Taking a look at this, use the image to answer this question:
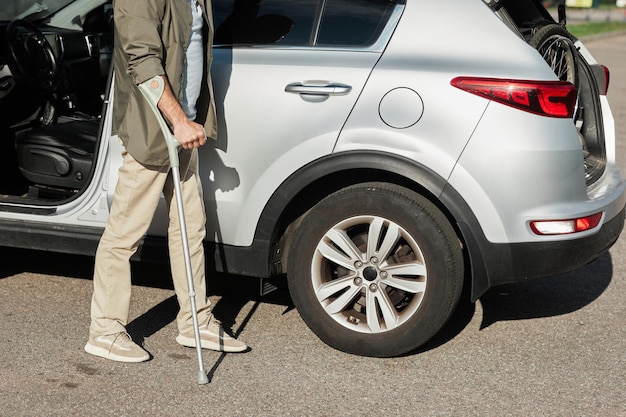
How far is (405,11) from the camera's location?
4289mm

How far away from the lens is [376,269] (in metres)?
4.39

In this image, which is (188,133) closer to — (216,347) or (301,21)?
(301,21)

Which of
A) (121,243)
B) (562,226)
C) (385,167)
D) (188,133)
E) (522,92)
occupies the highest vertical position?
(522,92)

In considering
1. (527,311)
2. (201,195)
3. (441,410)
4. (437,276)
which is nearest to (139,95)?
(201,195)

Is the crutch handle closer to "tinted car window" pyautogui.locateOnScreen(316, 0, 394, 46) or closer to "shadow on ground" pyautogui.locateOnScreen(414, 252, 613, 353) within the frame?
"tinted car window" pyautogui.locateOnScreen(316, 0, 394, 46)

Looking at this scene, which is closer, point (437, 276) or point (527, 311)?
point (437, 276)

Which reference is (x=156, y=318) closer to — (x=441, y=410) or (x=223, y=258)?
(x=223, y=258)

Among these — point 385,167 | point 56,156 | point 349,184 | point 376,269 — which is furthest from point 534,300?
point 56,156

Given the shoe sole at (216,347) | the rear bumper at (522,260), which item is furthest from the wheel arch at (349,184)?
the shoe sole at (216,347)

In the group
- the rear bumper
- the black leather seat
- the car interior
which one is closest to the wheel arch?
the rear bumper

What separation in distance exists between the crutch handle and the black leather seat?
1561 mm

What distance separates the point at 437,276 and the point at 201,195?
1083 mm

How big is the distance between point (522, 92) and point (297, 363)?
1.51 meters

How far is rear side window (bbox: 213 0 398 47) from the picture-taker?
171 inches
